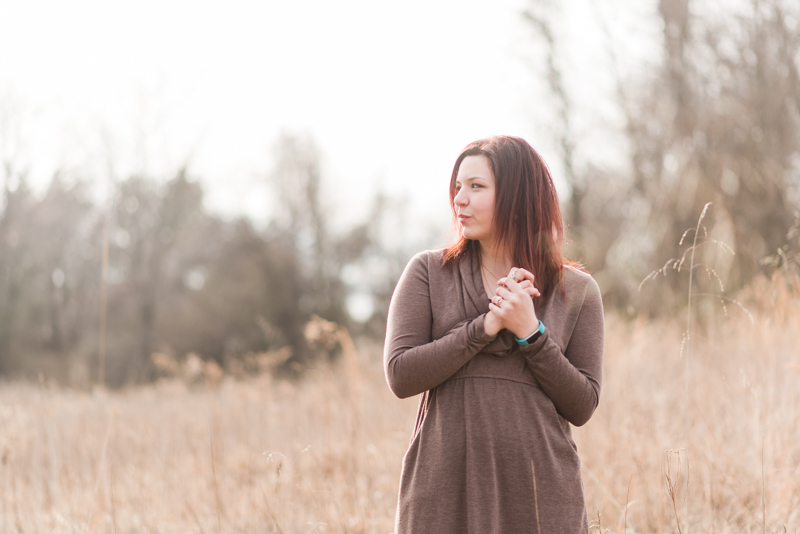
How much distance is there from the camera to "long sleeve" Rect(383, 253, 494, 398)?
1.55m

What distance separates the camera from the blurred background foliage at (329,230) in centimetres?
657

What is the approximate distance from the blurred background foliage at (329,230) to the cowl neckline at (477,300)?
4.74m

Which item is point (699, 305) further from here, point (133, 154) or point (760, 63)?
point (133, 154)

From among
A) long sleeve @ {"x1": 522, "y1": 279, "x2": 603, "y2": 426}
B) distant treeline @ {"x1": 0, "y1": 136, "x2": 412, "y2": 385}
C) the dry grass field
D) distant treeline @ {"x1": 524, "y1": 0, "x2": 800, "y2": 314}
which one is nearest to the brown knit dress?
long sleeve @ {"x1": 522, "y1": 279, "x2": 603, "y2": 426}

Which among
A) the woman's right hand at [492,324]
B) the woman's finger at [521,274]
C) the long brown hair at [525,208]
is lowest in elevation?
the woman's right hand at [492,324]

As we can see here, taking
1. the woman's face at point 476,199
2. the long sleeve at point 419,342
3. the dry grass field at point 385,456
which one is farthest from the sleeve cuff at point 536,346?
the dry grass field at point 385,456

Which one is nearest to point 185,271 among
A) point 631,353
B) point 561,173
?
point 561,173

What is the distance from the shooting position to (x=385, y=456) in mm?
4133

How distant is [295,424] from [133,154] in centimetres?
1301

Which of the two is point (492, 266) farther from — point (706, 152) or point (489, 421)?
point (706, 152)

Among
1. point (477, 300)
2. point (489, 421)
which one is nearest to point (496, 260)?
point (477, 300)

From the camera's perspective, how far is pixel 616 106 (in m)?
9.13

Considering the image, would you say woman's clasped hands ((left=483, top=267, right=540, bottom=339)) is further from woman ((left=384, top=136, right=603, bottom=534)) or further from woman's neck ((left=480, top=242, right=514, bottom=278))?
woman's neck ((left=480, top=242, right=514, bottom=278))

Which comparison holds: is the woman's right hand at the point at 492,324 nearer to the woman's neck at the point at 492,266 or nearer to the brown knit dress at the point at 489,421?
the brown knit dress at the point at 489,421
